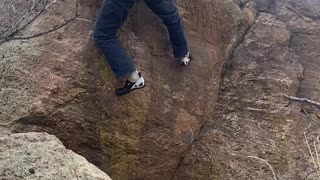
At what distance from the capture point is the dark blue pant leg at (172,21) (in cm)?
405

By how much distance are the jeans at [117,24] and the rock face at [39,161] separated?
1069 millimetres

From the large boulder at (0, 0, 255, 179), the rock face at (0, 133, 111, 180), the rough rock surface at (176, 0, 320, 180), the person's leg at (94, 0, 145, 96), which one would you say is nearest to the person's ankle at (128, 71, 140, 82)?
the person's leg at (94, 0, 145, 96)

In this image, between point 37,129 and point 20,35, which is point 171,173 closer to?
point 37,129

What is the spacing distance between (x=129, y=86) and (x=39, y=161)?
1408 mm

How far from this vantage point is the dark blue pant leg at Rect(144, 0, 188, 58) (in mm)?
4047

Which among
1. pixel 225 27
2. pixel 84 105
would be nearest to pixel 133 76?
pixel 84 105

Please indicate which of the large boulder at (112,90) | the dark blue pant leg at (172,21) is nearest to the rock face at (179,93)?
the large boulder at (112,90)

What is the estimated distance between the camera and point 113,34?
13.2 feet

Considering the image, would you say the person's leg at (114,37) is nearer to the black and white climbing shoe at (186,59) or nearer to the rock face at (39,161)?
the black and white climbing shoe at (186,59)

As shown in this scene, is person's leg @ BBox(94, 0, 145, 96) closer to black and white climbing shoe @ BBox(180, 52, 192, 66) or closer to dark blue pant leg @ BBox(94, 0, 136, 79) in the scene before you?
dark blue pant leg @ BBox(94, 0, 136, 79)

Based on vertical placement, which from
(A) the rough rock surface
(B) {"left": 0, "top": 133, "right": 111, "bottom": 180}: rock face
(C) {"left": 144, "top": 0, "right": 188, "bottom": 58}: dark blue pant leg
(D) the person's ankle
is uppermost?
(C) {"left": 144, "top": 0, "right": 188, "bottom": 58}: dark blue pant leg

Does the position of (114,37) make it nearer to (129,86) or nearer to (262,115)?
(129,86)

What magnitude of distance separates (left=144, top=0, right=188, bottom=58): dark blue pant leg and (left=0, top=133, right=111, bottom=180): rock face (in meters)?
1.46

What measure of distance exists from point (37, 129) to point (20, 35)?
766 mm
